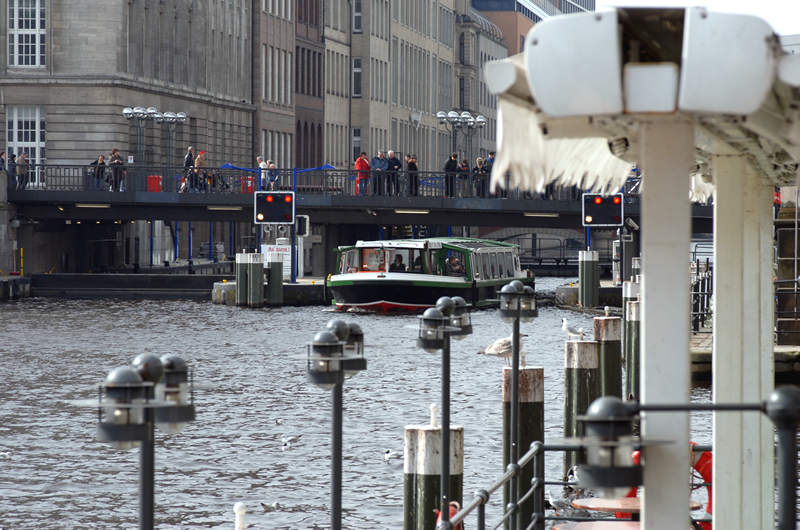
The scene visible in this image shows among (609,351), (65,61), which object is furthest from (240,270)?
(609,351)

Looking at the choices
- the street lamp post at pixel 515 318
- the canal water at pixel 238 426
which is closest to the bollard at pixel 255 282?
the canal water at pixel 238 426

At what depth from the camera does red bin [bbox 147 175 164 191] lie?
45.5m

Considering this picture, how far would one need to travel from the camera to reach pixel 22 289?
1764 inches

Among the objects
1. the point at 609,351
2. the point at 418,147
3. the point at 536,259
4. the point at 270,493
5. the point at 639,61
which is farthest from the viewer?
the point at 418,147

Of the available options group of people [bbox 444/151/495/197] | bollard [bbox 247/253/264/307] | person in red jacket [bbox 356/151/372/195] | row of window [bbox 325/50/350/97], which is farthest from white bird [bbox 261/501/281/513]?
row of window [bbox 325/50/350/97]

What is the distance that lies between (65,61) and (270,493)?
43.2 metres

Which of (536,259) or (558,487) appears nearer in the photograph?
(558,487)

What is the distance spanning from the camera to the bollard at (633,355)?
1945cm

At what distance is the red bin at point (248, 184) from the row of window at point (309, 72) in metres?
31.9

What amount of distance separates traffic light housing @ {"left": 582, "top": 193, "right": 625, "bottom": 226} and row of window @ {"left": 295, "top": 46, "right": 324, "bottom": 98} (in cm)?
3910

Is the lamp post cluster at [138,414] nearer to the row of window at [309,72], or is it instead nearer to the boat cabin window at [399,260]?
the boat cabin window at [399,260]

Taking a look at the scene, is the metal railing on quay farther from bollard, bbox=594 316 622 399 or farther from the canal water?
bollard, bbox=594 316 622 399

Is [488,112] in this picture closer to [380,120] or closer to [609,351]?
[380,120]

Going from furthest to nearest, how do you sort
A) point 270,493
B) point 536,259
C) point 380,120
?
point 380,120
point 536,259
point 270,493
